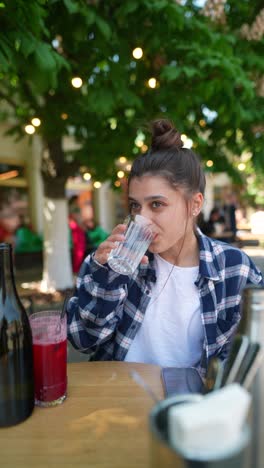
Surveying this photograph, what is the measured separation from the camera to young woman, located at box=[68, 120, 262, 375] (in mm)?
1335

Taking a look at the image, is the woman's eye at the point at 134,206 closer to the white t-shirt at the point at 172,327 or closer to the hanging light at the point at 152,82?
the white t-shirt at the point at 172,327

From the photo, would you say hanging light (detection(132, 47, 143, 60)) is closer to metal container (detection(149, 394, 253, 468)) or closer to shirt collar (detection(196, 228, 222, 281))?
shirt collar (detection(196, 228, 222, 281))

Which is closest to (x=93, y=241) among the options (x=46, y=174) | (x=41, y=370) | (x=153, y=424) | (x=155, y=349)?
(x=46, y=174)

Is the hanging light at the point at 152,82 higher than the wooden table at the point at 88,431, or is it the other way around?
the hanging light at the point at 152,82

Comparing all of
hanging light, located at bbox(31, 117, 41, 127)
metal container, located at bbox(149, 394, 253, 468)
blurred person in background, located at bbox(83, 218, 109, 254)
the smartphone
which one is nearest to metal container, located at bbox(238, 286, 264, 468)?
metal container, located at bbox(149, 394, 253, 468)

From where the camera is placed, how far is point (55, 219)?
5.60 m

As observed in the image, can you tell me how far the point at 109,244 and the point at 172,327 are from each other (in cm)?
51

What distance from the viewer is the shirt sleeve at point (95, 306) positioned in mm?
1296

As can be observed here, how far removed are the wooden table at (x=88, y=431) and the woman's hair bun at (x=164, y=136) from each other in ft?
3.15

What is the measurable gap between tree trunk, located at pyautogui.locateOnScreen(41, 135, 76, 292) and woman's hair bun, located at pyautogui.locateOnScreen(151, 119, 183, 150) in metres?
3.92

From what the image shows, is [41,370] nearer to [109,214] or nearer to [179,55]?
[179,55]

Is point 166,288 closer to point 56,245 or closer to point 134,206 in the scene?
point 134,206

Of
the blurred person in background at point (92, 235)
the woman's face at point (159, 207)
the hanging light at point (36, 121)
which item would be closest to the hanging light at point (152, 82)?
the hanging light at point (36, 121)

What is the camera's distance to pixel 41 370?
3.06 feet
